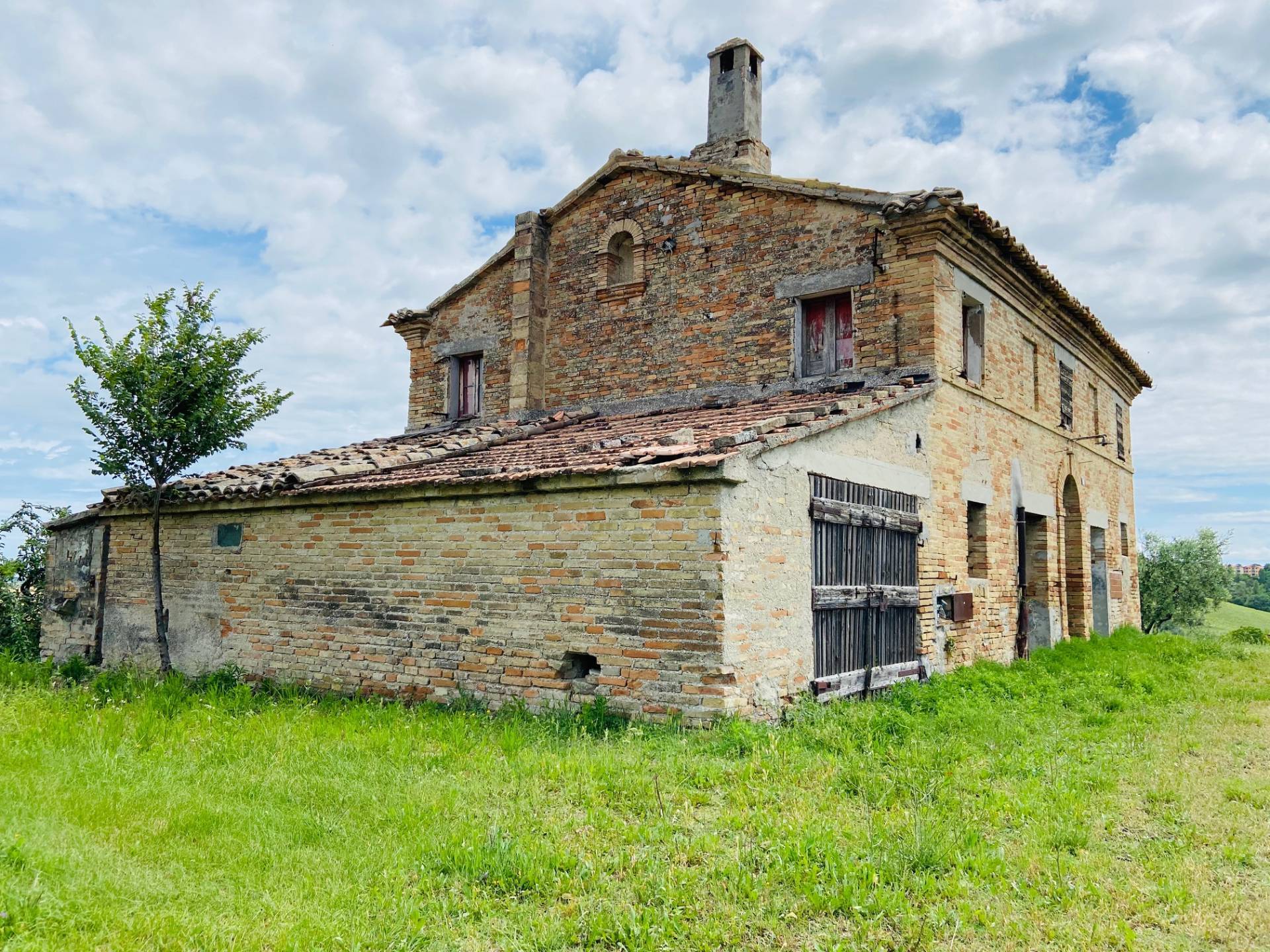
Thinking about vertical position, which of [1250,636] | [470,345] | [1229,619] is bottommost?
[1229,619]

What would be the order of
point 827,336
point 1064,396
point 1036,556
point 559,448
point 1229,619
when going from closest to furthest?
1. point 559,448
2. point 827,336
3. point 1036,556
4. point 1064,396
5. point 1229,619

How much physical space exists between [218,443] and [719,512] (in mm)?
7734

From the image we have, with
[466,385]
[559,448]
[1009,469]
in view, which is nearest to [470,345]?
[466,385]

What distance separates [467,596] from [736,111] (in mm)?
9501

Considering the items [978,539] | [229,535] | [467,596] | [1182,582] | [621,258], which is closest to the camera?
[467,596]

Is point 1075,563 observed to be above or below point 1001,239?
below

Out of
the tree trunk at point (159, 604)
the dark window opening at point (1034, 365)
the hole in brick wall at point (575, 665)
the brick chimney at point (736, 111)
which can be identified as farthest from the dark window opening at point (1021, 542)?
the tree trunk at point (159, 604)

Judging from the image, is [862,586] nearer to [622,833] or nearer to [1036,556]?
[622,833]

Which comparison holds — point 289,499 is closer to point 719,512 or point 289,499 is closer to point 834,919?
point 719,512

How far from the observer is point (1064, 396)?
51.9ft

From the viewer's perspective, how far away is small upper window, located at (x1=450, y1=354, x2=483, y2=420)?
15438mm

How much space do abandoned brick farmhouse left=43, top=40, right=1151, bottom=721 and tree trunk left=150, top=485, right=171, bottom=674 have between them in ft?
0.54

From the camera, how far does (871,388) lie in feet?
35.6

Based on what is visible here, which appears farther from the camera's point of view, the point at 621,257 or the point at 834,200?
the point at 621,257
